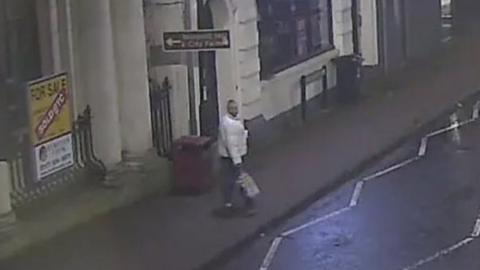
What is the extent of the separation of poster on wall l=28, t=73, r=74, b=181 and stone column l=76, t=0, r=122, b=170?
1.01m

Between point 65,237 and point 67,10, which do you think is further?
point 67,10

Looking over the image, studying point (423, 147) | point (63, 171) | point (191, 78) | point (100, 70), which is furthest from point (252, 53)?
point (63, 171)

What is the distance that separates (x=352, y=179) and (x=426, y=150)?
300cm

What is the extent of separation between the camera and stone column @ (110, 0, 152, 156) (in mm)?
21469

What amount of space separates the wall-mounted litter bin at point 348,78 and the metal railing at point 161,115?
8590 millimetres

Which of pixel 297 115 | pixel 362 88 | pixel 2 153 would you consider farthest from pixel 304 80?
pixel 2 153

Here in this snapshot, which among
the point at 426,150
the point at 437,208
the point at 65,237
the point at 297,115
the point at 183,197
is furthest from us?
the point at 297,115

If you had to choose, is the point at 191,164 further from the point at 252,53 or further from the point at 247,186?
the point at 252,53

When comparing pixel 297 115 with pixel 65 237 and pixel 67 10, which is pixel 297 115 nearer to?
pixel 67 10

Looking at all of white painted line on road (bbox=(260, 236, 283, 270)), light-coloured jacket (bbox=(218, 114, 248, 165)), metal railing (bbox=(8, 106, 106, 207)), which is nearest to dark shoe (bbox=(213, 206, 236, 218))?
light-coloured jacket (bbox=(218, 114, 248, 165))

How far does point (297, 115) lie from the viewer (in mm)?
28672

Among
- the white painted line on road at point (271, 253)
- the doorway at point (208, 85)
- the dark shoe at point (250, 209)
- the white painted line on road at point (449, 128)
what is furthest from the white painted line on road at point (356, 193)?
the white painted line on road at point (449, 128)

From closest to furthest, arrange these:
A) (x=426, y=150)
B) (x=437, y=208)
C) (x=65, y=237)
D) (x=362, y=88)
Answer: (x=65, y=237) → (x=437, y=208) → (x=426, y=150) → (x=362, y=88)

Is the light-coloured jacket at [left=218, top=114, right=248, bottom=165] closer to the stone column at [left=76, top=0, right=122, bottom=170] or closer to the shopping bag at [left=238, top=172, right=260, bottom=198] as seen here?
the shopping bag at [left=238, top=172, right=260, bottom=198]
